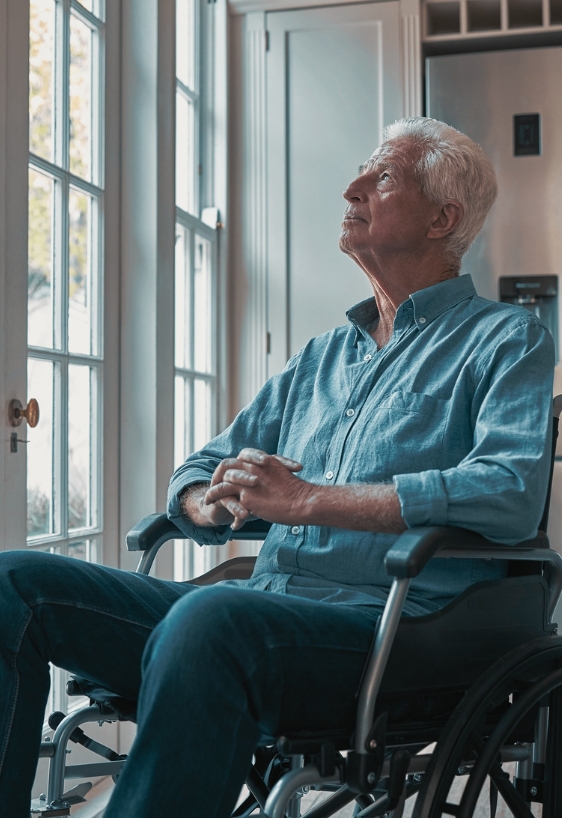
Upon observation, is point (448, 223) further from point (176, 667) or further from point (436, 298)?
point (176, 667)

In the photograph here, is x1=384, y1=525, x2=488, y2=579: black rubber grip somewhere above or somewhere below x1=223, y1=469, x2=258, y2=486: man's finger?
below

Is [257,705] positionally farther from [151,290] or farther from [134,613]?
[151,290]

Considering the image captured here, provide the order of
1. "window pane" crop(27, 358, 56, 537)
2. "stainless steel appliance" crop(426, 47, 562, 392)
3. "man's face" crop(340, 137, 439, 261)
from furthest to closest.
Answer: "stainless steel appliance" crop(426, 47, 562, 392), "window pane" crop(27, 358, 56, 537), "man's face" crop(340, 137, 439, 261)

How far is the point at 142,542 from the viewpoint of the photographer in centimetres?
151

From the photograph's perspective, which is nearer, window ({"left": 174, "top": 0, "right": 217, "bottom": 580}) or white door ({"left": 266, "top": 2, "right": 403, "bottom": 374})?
window ({"left": 174, "top": 0, "right": 217, "bottom": 580})

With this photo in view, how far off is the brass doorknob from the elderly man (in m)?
0.51

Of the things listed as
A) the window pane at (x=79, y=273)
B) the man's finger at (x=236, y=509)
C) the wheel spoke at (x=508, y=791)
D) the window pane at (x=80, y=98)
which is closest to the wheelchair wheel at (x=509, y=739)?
the wheel spoke at (x=508, y=791)

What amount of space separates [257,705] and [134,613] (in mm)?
327

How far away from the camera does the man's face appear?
1.63 m

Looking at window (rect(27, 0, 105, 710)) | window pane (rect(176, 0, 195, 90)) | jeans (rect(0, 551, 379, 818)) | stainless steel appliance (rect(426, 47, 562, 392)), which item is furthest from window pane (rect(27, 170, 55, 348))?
stainless steel appliance (rect(426, 47, 562, 392))

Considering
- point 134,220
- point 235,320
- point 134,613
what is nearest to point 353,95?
point 235,320

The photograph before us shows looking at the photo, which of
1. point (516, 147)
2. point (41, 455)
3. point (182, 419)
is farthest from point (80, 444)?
point (516, 147)

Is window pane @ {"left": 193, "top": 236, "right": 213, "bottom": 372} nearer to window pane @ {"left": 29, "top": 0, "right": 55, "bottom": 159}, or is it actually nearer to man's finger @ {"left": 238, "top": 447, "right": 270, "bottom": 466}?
window pane @ {"left": 29, "top": 0, "right": 55, "bottom": 159}

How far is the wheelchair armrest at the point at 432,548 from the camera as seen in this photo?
3.39 feet
